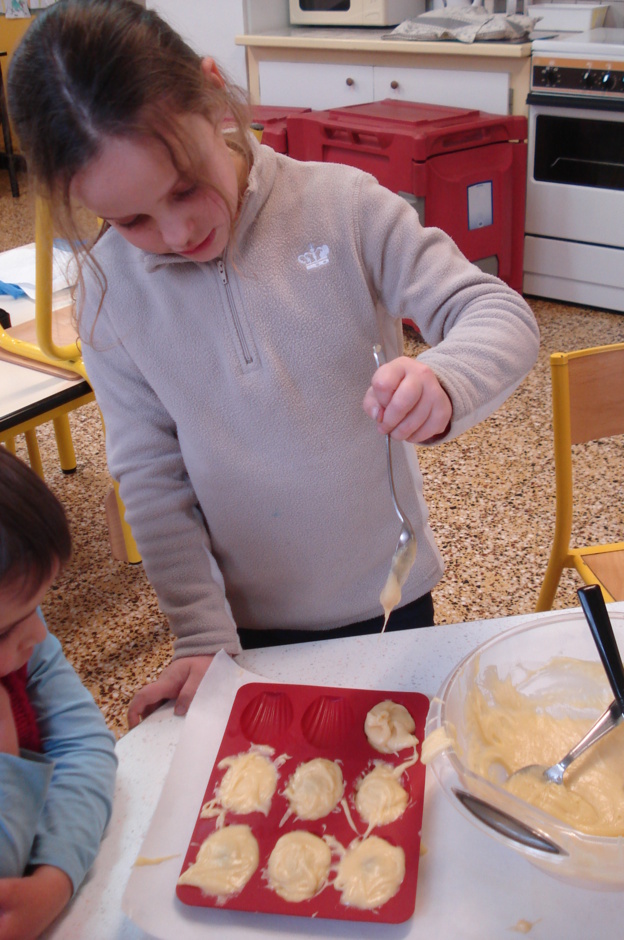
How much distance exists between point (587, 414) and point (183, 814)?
87cm

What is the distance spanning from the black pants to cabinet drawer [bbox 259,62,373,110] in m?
2.83

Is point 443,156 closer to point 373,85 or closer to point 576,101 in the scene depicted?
point 576,101

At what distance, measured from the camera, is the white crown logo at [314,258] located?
91 cm

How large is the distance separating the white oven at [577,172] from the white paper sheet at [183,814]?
263 cm

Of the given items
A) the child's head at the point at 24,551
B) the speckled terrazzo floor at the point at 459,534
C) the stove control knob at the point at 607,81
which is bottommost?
the speckled terrazzo floor at the point at 459,534

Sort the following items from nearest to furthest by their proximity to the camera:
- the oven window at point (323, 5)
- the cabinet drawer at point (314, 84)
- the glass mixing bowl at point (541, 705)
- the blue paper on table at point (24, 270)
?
the glass mixing bowl at point (541, 705)
the blue paper on table at point (24, 270)
the cabinet drawer at point (314, 84)
the oven window at point (323, 5)

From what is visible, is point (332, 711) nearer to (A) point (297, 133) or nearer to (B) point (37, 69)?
(B) point (37, 69)

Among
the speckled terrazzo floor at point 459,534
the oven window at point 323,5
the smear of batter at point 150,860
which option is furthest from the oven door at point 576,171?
the smear of batter at point 150,860

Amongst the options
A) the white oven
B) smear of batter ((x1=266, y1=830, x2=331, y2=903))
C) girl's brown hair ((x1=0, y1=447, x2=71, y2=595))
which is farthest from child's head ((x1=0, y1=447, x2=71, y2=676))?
the white oven

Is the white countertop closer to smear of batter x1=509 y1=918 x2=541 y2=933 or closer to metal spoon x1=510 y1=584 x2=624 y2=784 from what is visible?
metal spoon x1=510 y1=584 x2=624 y2=784

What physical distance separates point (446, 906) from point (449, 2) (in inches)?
143

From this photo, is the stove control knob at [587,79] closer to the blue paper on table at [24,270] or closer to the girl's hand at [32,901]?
the blue paper on table at [24,270]

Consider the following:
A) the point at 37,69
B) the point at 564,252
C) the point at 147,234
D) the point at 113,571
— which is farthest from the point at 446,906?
the point at 564,252

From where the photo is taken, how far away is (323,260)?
91 cm
